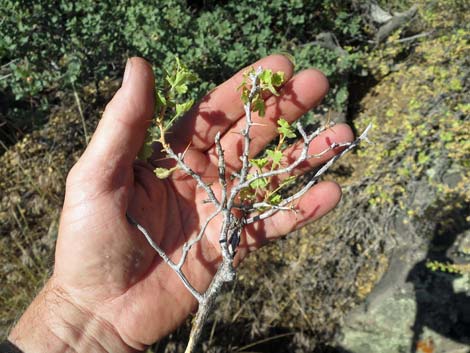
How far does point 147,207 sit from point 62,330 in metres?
0.65

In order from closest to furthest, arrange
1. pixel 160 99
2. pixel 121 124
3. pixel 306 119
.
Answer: pixel 121 124, pixel 160 99, pixel 306 119

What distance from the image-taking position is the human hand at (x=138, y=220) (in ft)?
6.13

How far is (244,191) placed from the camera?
6.70ft

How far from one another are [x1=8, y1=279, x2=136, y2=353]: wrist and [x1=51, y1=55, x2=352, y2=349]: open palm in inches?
1.4

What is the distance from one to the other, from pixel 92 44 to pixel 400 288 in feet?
9.35

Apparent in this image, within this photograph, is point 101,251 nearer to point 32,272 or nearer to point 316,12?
point 32,272

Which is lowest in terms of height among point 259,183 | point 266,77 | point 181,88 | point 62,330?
point 62,330

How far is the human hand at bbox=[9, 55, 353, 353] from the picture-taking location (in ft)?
6.13

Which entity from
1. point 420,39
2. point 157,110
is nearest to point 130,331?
point 157,110

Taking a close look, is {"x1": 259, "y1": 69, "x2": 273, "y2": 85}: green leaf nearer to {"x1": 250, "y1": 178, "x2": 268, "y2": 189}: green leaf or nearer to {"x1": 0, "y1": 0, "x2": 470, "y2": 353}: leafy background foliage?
{"x1": 250, "y1": 178, "x2": 268, "y2": 189}: green leaf

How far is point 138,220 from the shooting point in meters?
2.10

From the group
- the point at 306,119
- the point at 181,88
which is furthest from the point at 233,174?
the point at 306,119

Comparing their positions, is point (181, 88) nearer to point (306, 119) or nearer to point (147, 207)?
point (147, 207)

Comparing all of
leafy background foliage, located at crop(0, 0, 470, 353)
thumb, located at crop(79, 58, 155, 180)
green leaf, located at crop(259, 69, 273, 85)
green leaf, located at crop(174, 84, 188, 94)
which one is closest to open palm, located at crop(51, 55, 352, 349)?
thumb, located at crop(79, 58, 155, 180)
